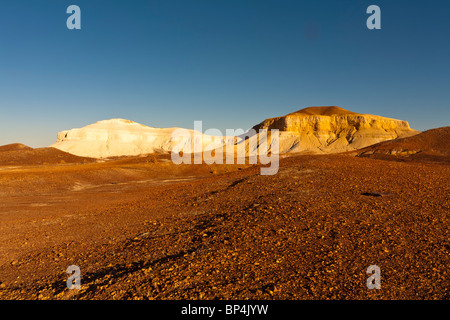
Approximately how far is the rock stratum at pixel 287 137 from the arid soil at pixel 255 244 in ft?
176

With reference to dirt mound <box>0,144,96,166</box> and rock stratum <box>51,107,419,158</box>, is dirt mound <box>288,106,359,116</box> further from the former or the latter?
dirt mound <box>0,144,96,166</box>

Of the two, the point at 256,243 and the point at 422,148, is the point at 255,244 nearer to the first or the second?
the point at 256,243

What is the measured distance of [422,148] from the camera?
1325 inches

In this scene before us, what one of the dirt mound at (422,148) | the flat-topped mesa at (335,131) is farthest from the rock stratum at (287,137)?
the dirt mound at (422,148)

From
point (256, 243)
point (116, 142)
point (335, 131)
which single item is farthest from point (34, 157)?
point (335, 131)

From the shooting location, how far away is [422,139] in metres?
36.9

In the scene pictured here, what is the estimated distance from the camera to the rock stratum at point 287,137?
6688cm

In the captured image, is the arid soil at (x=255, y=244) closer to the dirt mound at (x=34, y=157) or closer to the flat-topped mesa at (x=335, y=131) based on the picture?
the dirt mound at (x=34, y=157)

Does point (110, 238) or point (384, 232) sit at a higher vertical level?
point (384, 232)

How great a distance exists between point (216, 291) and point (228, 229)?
2.78 m

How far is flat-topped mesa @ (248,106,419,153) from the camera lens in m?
65.6

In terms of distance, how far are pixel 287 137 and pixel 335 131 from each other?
47.4 feet

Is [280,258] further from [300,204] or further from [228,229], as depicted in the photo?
[300,204]

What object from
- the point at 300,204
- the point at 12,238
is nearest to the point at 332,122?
the point at 300,204
